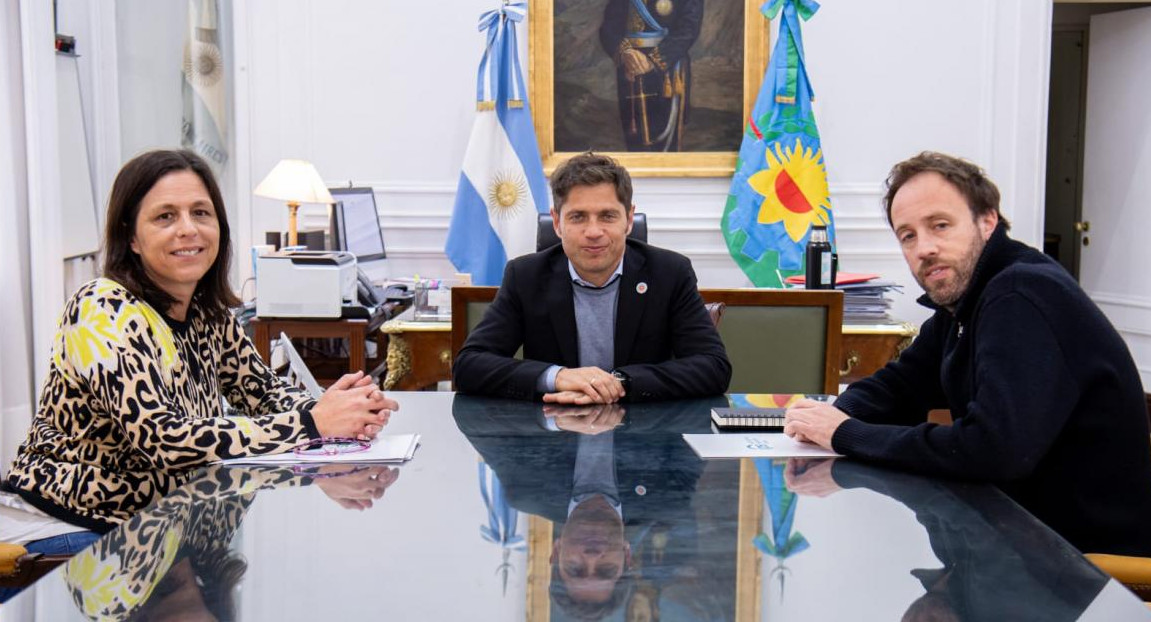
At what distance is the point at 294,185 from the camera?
4.82m

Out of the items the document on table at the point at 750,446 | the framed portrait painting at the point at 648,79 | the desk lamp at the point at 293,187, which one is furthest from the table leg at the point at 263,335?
the document on table at the point at 750,446

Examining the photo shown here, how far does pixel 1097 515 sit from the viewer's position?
179 cm

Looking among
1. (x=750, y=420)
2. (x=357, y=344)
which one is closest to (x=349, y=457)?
(x=750, y=420)

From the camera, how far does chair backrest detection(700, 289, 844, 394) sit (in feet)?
10.7

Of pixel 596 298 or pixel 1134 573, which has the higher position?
pixel 596 298

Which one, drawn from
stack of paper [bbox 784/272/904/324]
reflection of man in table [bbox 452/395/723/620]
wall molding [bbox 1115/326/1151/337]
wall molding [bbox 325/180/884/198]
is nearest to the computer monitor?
wall molding [bbox 325/180/884/198]

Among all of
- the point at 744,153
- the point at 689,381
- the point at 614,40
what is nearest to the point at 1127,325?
the point at 744,153

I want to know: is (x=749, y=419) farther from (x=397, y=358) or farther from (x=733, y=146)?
(x=733, y=146)

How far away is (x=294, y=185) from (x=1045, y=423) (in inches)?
148

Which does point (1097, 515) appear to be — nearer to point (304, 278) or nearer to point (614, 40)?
point (304, 278)

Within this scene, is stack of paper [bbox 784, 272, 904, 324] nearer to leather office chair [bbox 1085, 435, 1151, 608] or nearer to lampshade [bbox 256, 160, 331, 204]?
lampshade [bbox 256, 160, 331, 204]

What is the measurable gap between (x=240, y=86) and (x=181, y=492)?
13.9 ft

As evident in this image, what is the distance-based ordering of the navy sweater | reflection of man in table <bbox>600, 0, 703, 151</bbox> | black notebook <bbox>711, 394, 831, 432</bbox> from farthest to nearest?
reflection of man in table <bbox>600, 0, 703, 151</bbox> → black notebook <bbox>711, 394, 831, 432</bbox> → the navy sweater

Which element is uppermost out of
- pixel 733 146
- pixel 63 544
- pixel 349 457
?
pixel 733 146
